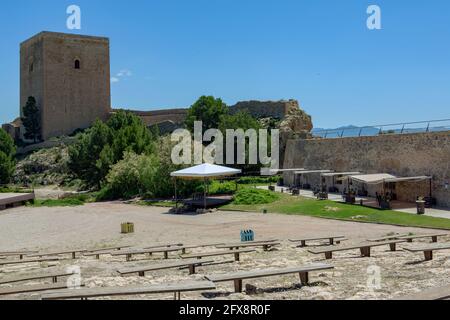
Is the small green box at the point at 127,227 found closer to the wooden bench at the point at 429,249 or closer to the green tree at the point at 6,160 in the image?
the wooden bench at the point at 429,249

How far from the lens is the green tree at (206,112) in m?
47.4

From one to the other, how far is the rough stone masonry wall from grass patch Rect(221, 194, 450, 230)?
386cm

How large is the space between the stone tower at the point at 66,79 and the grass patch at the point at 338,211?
132 ft

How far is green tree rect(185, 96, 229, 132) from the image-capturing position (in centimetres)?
4744

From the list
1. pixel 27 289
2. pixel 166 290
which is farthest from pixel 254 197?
pixel 166 290

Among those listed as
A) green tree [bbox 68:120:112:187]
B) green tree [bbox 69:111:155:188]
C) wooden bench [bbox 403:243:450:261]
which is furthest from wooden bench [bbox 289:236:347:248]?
green tree [bbox 68:120:112:187]

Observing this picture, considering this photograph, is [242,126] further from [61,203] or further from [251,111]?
[61,203]

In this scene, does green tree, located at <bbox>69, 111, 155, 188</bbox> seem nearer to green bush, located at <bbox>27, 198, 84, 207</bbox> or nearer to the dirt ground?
green bush, located at <bbox>27, 198, 84, 207</bbox>

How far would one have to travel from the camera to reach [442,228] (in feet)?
52.9

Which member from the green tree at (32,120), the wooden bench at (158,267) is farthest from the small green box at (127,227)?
the green tree at (32,120)

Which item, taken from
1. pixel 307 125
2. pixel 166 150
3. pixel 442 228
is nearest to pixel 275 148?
pixel 307 125

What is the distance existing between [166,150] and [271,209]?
368 inches

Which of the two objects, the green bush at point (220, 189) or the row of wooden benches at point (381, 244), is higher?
the row of wooden benches at point (381, 244)
